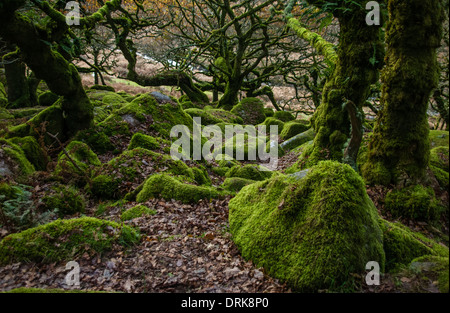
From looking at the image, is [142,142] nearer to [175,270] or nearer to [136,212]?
[136,212]

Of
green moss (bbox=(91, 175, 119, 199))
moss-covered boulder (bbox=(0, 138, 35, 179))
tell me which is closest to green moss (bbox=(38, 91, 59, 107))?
moss-covered boulder (bbox=(0, 138, 35, 179))

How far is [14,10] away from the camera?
6.34 metres

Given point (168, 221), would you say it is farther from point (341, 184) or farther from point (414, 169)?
point (414, 169)

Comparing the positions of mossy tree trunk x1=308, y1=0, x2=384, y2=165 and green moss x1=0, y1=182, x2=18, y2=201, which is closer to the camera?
green moss x1=0, y1=182, x2=18, y2=201

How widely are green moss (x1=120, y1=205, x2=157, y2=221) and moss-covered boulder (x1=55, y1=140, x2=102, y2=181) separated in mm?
2034

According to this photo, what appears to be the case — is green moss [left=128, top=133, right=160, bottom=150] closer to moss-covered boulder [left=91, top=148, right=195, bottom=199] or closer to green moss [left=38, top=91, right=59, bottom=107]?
moss-covered boulder [left=91, top=148, right=195, bottom=199]

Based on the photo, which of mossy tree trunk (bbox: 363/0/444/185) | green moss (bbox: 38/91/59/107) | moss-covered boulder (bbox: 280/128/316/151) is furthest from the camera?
green moss (bbox: 38/91/59/107)

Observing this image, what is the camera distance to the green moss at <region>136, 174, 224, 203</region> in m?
6.08

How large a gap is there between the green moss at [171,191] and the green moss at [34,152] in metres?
2.80

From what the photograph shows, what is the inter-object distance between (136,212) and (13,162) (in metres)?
3.16

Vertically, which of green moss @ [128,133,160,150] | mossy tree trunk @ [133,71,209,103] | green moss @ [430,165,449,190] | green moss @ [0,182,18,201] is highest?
mossy tree trunk @ [133,71,209,103]

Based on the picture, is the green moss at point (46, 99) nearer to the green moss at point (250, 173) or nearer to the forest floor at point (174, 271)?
the green moss at point (250, 173)
